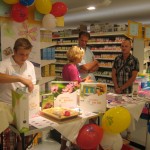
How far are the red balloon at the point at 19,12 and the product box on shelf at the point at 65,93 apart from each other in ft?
3.97

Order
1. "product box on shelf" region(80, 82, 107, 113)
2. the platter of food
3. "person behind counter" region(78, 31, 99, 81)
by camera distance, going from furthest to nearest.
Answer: "person behind counter" region(78, 31, 99, 81) < "product box on shelf" region(80, 82, 107, 113) < the platter of food

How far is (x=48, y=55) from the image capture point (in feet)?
12.8

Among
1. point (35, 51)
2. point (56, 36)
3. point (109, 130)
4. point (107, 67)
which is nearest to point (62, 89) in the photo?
point (109, 130)

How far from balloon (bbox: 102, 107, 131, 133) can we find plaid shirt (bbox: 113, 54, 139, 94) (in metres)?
1.46

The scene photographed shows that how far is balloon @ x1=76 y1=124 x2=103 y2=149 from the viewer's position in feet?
7.29

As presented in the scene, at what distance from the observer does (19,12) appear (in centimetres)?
303

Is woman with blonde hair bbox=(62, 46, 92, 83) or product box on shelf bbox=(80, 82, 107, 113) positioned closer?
product box on shelf bbox=(80, 82, 107, 113)

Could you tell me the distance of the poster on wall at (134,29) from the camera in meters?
5.19

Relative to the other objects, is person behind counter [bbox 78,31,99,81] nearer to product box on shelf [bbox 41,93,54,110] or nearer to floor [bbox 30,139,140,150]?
product box on shelf [bbox 41,93,54,110]

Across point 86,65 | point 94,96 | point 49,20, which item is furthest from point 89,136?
point 49,20

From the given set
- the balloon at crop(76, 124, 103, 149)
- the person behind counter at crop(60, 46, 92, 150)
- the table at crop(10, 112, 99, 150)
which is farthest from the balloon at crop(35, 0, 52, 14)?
the balloon at crop(76, 124, 103, 149)

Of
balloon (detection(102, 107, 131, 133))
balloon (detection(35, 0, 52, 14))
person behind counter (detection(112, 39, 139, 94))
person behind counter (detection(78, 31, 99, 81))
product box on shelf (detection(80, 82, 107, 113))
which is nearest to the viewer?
balloon (detection(102, 107, 131, 133))

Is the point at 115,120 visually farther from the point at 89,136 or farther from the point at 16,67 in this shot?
the point at 16,67

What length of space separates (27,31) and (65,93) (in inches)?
58.6
